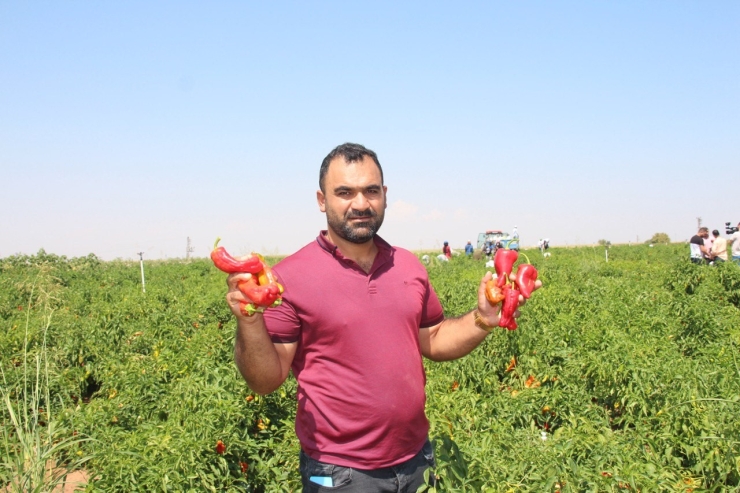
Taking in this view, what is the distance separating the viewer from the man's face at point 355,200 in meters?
2.34

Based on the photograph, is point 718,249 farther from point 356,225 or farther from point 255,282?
point 255,282

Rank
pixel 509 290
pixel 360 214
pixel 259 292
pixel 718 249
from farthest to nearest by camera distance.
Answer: pixel 718 249, pixel 509 290, pixel 360 214, pixel 259 292

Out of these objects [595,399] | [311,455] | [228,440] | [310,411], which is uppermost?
[310,411]

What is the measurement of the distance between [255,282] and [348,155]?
64 cm

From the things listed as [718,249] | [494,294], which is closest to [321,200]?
[494,294]

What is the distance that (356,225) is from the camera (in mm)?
2338

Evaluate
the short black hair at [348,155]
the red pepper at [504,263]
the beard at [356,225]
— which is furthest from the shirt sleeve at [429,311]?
the short black hair at [348,155]

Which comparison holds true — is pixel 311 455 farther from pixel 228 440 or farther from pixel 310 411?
pixel 228 440

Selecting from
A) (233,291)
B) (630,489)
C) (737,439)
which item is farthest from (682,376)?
(233,291)

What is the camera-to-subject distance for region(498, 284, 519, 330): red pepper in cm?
243

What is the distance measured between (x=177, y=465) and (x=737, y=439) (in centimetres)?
307

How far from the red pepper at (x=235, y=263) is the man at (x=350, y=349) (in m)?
0.17

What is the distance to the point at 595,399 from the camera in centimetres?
561

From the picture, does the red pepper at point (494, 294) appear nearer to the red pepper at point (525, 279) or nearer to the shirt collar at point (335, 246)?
the red pepper at point (525, 279)
